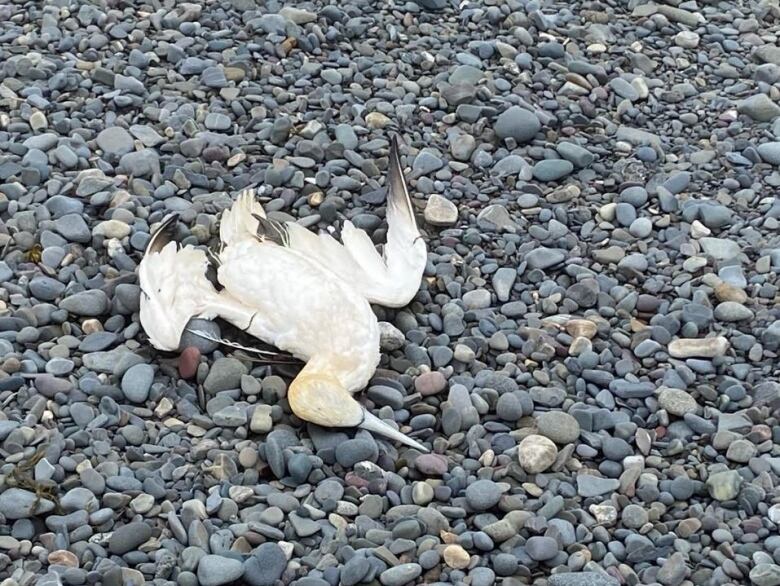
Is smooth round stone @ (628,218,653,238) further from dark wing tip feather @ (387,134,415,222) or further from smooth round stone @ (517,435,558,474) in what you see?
smooth round stone @ (517,435,558,474)

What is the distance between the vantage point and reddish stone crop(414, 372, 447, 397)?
12.0 ft

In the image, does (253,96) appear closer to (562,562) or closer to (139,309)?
(139,309)

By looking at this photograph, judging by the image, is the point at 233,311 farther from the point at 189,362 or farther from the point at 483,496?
the point at 483,496

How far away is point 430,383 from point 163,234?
1113mm

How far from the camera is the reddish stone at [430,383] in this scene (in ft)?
12.0

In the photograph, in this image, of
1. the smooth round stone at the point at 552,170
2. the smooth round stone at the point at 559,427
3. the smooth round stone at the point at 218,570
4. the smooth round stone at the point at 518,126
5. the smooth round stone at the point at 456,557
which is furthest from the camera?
the smooth round stone at the point at 518,126

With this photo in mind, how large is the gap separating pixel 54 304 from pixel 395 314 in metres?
1.16

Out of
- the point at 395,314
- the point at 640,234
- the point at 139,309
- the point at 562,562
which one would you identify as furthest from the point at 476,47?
the point at 562,562

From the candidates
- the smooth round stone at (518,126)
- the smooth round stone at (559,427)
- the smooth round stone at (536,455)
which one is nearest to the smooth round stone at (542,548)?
the smooth round stone at (536,455)

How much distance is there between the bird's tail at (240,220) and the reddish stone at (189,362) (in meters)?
0.48

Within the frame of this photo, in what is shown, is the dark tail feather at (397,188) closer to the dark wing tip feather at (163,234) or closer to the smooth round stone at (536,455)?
the dark wing tip feather at (163,234)

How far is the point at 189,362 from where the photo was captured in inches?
144

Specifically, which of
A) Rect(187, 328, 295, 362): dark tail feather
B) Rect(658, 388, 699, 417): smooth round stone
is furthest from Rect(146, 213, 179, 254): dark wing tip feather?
Rect(658, 388, 699, 417): smooth round stone

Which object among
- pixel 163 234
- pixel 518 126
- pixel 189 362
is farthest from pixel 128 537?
pixel 518 126
